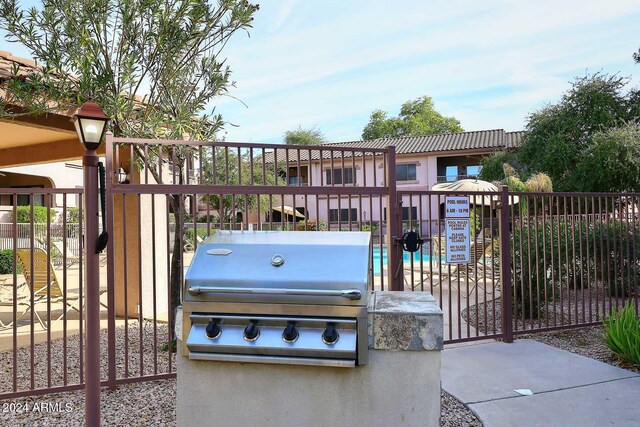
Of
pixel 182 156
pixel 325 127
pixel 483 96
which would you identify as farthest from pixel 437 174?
pixel 182 156

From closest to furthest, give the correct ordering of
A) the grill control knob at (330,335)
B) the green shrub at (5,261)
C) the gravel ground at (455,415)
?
1. the grill control knob at (330,335)
2. the gravel ground at (455,415)
3. the green shrub at (5,261)

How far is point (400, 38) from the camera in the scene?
1145 cm

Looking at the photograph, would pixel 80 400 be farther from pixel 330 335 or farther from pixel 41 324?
pixel 330 335

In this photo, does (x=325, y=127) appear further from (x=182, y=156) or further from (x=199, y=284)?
(x=199, y=284)

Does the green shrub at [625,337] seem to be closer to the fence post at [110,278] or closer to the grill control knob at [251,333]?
the grill control knob at [251,333]

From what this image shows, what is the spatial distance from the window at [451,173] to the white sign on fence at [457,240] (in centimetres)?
2547

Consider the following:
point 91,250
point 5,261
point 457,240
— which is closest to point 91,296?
point 91,250

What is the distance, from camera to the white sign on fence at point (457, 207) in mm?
5344

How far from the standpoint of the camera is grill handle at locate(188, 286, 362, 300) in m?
2.23

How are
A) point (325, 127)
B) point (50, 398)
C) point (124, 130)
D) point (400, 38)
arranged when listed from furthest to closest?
point (325, 127) < point (400, 38) < point (124, 130) < point (50, 398)

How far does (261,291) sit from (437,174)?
95.6ft

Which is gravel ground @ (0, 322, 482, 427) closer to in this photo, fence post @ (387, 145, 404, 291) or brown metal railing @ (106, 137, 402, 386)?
brown metal railing @ (106, 137, 402, 386)

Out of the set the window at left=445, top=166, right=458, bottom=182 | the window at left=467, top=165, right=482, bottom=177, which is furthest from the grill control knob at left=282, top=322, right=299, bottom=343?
the window at left=467, top=165, right=482, bottom=177

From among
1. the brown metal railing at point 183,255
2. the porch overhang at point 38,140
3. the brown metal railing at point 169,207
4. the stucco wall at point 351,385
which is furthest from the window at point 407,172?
the stucco wall at point 351,385
